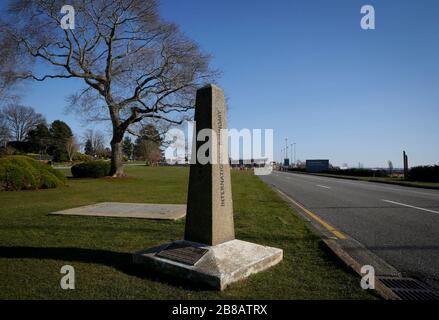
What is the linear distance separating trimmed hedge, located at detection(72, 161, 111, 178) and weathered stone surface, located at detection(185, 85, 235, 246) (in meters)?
21.7

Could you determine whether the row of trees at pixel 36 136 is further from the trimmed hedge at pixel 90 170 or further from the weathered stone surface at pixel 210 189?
the weathered stone surface at pixel 210 189

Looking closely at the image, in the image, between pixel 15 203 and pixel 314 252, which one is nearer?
pixel 314 252

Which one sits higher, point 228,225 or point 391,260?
point 228,225

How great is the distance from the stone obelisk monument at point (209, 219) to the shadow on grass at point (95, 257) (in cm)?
12

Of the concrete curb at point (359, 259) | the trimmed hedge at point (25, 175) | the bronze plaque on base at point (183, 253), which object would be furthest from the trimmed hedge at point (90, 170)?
the bronze plaque on base at point (183, 253)

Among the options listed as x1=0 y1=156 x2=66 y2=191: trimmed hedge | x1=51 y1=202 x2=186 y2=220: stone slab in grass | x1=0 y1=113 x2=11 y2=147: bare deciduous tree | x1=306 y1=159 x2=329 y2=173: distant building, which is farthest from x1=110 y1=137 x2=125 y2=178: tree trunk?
x1=0 y1=113 x2=11 y2=147: bare deciduous tree

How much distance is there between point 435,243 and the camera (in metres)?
5.41

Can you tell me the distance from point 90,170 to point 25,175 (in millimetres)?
9550

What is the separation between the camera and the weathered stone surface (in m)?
4.11

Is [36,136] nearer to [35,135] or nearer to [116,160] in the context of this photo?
[35,135]
